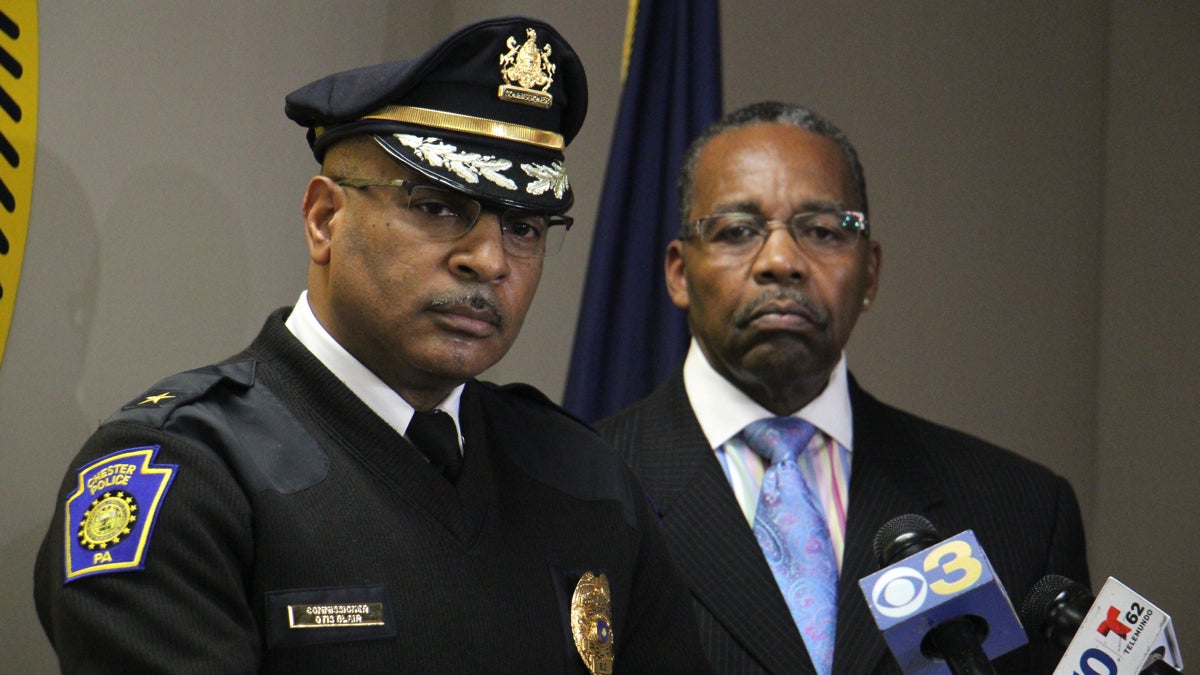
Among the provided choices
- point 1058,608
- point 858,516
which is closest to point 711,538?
point 858,516

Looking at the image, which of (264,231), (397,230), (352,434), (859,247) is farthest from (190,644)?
(859,247)

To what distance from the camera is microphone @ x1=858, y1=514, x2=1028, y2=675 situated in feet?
4.51

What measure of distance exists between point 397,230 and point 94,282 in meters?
0.78

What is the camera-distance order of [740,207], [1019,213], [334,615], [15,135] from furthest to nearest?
[1019,213], [740,207], [15,135], [334,615]

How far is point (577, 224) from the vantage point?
3574mm

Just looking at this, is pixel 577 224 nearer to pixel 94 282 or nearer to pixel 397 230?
pixel 94 282

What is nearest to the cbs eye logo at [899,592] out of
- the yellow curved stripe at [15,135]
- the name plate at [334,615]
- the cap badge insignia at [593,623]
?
the cap badge insignia at [593,623]

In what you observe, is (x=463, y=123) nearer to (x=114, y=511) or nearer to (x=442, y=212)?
(x=442, y=212)

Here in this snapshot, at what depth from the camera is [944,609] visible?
138 centimetres

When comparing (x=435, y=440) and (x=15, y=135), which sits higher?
(x=15, y=135)

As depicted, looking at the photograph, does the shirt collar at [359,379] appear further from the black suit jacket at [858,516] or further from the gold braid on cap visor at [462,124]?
the black suit jacket at [858,516]

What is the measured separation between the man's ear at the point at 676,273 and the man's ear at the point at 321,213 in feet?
3.32

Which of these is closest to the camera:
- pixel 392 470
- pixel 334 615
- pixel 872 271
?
pixel 334 615

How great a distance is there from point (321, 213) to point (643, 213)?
1.46m
